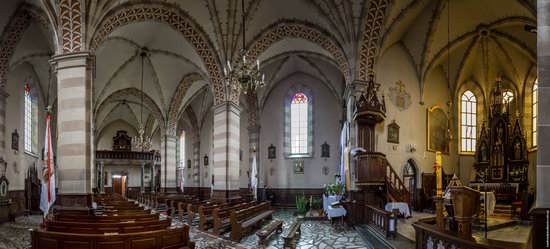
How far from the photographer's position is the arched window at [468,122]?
20.8 m

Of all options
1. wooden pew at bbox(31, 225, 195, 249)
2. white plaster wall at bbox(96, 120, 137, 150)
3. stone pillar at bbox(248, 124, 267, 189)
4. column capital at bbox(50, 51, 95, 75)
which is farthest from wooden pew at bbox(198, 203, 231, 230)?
white plaster wall at bbox(96, 120, 137, 150)

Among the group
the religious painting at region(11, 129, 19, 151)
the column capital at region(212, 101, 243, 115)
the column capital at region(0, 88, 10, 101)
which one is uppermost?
the column capital at region(0, 88, 10, 101)

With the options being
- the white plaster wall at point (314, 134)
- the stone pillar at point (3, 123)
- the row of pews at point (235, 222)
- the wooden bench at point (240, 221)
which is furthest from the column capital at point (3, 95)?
the white plaster wall at point (314, 134)

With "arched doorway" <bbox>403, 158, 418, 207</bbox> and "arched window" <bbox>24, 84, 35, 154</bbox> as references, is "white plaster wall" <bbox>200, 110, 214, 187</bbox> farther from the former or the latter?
"arched doorway" <bbox>403, 158, 418, 207</bbox>

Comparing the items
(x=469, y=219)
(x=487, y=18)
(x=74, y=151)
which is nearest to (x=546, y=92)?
(x=469, y=219)

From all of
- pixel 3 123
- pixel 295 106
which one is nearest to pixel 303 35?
pixel 295 106

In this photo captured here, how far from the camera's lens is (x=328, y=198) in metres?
16.2

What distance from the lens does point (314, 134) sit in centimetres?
2466

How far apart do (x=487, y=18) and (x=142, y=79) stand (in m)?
18.5

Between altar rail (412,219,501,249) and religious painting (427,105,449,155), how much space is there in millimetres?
13717

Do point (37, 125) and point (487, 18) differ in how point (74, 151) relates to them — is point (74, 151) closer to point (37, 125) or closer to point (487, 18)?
point (37, 125)

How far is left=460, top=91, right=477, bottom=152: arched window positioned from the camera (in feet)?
68.1

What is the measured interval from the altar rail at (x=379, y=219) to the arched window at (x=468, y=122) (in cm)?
975

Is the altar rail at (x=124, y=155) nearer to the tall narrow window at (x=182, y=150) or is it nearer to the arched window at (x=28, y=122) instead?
the tall narrow window at (x=182, y=150)
